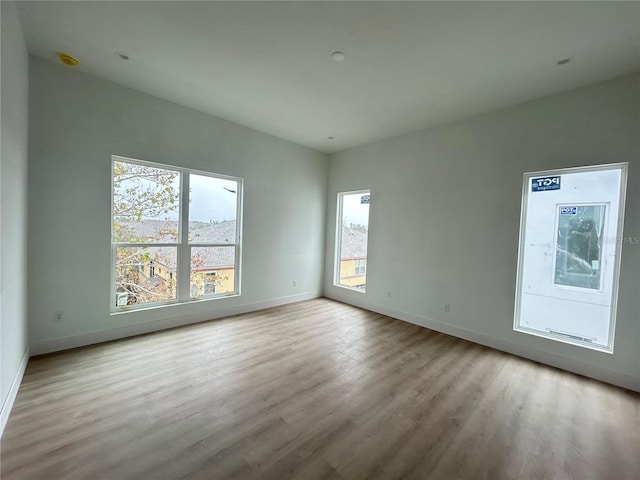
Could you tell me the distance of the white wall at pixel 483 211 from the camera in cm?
264

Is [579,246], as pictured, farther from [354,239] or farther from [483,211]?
[354,239]

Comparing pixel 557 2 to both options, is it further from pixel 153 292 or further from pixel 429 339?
pixel 153 292

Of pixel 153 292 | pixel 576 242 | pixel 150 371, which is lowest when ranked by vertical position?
pixel 150 371

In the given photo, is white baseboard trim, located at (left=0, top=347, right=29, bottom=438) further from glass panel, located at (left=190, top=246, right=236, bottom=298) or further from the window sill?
glass panel, located at (left=190, top=246, right=236, bottom=298)

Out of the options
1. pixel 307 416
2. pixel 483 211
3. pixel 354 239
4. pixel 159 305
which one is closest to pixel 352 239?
pixel 354 239

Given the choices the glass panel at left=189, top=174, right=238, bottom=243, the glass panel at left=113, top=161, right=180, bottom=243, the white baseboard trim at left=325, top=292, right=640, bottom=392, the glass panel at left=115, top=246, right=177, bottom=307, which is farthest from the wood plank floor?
the glass panel at left=189, top=174, right=238, bottom=243

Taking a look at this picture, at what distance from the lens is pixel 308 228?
5.39 meters

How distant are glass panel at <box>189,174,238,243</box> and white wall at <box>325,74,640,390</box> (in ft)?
7.76

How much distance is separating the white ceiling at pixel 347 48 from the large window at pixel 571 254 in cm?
109

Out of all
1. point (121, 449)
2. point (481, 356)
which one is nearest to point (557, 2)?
point (481, 356)

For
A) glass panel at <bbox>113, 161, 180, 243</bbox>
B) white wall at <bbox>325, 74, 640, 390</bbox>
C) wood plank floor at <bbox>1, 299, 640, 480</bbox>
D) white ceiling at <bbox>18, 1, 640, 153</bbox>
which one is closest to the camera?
wood plank floor at <bbox>1, 299, 640, 480</bbox>

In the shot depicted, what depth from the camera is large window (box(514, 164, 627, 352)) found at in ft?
9.04

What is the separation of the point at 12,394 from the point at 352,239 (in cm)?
469

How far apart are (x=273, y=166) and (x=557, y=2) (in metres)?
3.86
